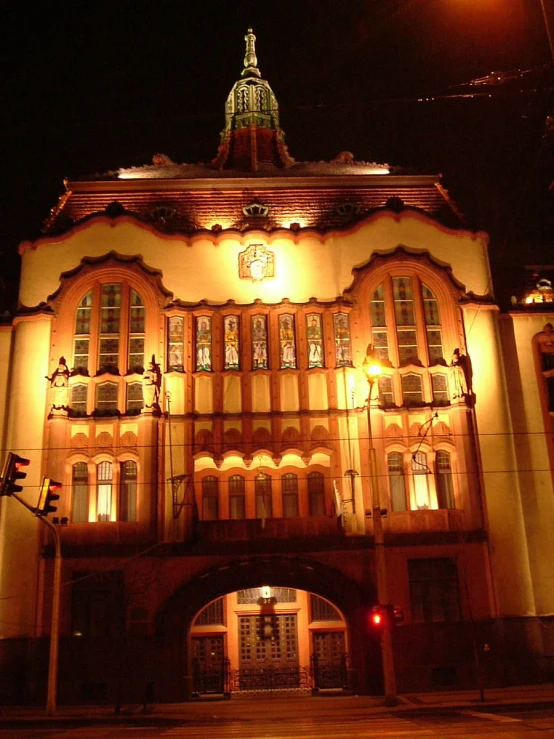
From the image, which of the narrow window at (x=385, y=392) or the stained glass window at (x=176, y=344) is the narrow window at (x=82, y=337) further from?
the narrow window at (x=385, y=392)

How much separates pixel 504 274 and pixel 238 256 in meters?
12.8

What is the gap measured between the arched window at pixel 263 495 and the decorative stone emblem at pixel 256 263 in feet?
29.0

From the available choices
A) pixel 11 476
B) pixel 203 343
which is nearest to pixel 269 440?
pixel 203 343

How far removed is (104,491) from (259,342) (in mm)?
9008

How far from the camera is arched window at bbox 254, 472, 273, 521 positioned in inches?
1332

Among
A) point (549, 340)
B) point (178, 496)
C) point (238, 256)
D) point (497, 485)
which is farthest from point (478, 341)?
point (178, 496)

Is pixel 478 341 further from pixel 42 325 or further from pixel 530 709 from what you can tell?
pixel 42 325

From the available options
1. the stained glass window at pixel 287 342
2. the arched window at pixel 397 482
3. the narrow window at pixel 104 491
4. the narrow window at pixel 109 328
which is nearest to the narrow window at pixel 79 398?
the narrow window at pixel 109 328

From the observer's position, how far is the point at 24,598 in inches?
1246

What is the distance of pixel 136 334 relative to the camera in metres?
35.6

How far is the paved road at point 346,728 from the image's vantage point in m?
18.3

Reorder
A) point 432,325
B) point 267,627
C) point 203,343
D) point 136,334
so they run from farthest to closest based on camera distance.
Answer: point 267,627, point 432,325, point 136,334, point 203,343

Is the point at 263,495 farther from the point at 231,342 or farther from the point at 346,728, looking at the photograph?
the point at 346,728

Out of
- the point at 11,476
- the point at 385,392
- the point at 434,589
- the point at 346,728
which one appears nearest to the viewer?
the point at 346,728
